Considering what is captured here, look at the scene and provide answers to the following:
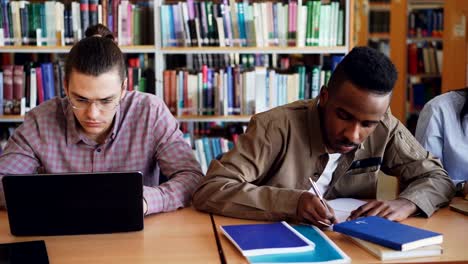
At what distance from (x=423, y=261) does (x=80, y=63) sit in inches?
45.3

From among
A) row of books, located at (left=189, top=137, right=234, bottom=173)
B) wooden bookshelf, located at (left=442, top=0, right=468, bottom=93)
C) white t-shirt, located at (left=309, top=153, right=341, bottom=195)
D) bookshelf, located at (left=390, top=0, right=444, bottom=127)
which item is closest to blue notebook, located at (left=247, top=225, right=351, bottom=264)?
white t-shirt, located at (left=309, top=153, right=341, bottom=195)

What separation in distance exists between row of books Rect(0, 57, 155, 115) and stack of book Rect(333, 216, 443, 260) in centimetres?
243

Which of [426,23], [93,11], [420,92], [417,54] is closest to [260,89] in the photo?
[93,11]

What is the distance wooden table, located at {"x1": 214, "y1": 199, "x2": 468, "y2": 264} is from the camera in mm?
1529

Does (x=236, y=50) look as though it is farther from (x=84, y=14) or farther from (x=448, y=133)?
(x=448, y=133)

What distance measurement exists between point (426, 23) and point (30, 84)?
206 inches

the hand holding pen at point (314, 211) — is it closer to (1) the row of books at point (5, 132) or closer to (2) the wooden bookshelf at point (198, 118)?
(2) the wooden bookshelf at point (198, 118)

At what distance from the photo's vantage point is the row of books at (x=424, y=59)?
7.34 metres

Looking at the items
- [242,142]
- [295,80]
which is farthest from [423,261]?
[295,80]

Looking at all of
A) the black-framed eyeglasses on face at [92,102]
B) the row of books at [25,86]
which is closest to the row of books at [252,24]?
the row of books at [25,86]

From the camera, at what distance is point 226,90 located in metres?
3.91

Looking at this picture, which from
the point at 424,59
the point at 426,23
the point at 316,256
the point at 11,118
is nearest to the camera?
the point at 316,256

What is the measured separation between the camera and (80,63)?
6.52 ft

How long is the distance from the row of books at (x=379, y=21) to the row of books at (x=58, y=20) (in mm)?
5315
